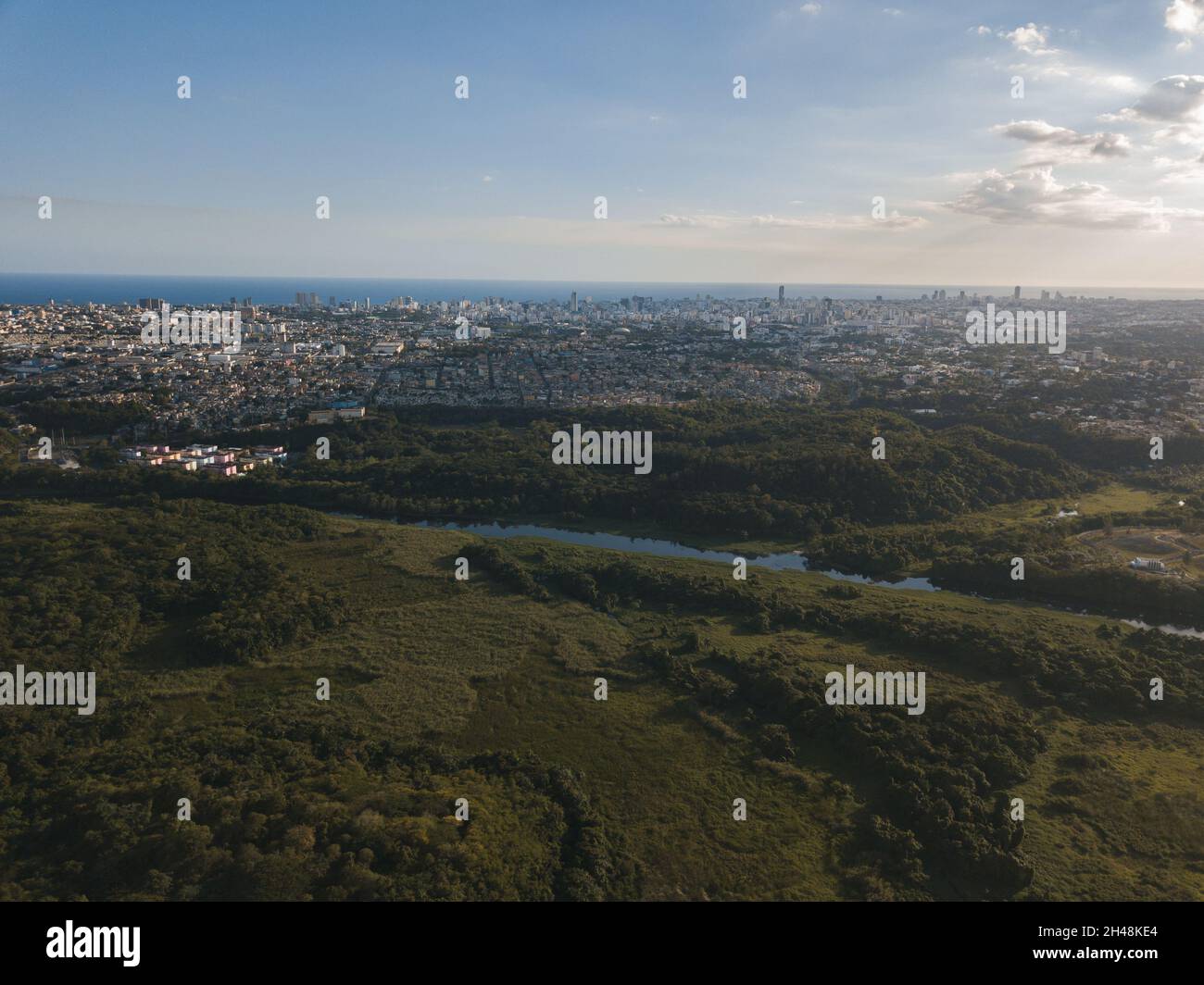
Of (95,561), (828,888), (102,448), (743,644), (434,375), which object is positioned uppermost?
(434,375)

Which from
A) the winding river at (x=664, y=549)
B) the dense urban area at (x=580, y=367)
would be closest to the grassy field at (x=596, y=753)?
the winding river at (x=664, y=549)

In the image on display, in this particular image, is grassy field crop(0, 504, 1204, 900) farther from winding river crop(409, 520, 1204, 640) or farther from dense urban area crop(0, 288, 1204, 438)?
dense urban area crop(0, 288, 1204, 438)

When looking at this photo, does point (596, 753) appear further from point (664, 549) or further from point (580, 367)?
point (580, 367)

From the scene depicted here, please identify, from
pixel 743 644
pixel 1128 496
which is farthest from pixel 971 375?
pixel 743 644

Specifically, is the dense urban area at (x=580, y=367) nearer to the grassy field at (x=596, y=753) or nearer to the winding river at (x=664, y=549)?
the winding river at (x=664, y=549)

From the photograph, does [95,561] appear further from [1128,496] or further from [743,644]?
[1128,496]

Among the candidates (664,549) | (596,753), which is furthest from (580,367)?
(596,753)

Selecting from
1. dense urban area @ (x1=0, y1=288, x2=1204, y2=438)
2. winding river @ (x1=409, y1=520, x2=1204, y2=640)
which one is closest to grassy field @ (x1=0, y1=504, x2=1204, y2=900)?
winding river @ (x1=409, y1=520, x2=1204, y2=640)

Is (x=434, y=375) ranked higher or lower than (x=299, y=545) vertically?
higher
